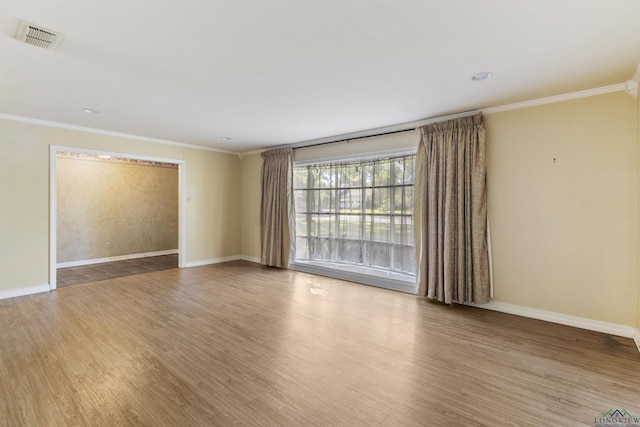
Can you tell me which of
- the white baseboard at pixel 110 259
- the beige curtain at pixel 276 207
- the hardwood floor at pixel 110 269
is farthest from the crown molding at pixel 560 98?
the white baseboard at pixel 110 259

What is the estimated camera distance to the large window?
4430 millimetres

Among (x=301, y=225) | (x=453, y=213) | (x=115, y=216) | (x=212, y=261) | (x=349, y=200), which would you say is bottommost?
(x=212, y=261)

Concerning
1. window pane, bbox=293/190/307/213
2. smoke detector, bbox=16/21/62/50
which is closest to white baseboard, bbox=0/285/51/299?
smoke detector, bbox=16/21/62/50

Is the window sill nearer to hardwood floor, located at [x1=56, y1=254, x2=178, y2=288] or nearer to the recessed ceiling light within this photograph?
the recessed ceiling light

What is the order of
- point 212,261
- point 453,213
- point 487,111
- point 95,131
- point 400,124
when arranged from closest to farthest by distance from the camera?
1. point 487,111
2. point 453,213
3. point 400,124
4. point 95,131
5. point 212,261

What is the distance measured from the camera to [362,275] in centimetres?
481

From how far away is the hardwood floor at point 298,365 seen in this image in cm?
176

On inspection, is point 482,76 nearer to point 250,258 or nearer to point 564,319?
point 564,319

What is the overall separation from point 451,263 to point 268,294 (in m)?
2.63

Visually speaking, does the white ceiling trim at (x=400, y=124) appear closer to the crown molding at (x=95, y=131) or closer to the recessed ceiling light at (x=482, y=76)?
the crown molding at (x=95, y=131)

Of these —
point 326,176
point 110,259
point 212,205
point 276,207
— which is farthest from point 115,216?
point 326,176

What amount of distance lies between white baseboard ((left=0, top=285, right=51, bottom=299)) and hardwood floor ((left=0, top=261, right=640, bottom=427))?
35 cm

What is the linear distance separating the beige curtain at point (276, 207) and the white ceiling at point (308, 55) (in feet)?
6.61

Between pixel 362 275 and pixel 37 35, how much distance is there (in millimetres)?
4620
